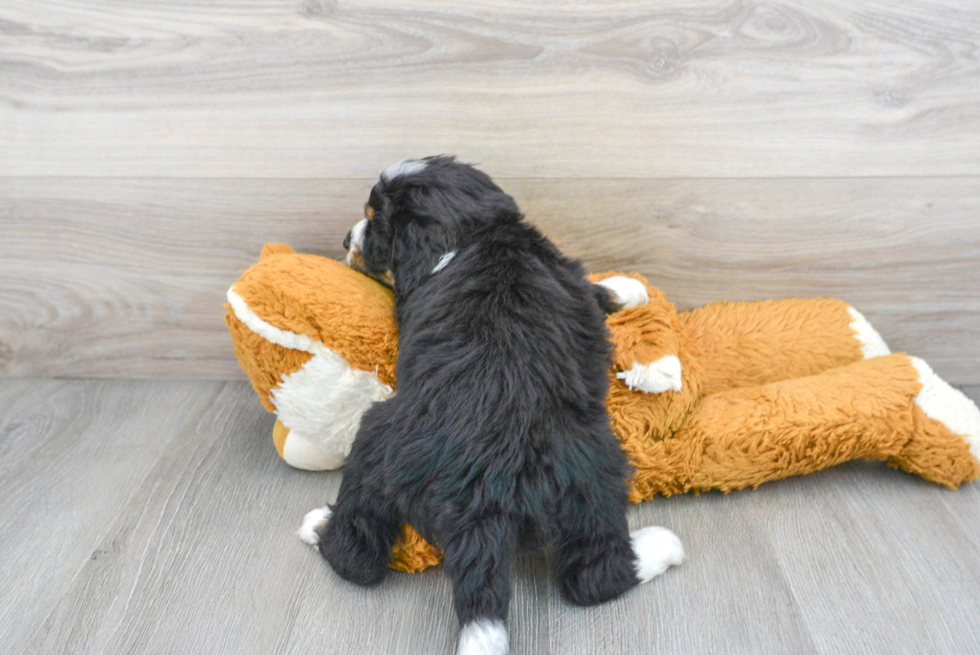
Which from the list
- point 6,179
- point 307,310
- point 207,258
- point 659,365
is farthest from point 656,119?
point 6,179

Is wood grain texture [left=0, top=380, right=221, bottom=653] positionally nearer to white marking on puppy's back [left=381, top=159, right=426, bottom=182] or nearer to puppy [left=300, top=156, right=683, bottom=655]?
puppy [left=300, top=156, right=683, bottom=655]

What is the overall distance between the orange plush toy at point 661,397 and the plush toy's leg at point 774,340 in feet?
0.20

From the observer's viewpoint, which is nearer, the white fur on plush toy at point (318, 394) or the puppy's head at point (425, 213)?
the puppy's head at point (425, 213)

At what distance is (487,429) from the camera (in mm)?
936

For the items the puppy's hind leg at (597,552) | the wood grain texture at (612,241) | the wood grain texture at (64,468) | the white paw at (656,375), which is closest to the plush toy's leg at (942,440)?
the wood grain texture at (612,241)

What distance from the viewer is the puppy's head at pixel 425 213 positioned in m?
1.08

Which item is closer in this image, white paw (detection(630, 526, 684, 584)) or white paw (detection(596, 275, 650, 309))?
white paw (detection(630, 526, 684, 584))

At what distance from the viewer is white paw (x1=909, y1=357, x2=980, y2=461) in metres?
1.24

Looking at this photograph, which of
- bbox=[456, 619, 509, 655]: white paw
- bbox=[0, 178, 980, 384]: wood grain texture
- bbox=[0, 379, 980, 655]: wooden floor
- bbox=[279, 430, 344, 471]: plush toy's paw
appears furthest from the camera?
bbox=[0, 178, 980, 384]: wood grain texture

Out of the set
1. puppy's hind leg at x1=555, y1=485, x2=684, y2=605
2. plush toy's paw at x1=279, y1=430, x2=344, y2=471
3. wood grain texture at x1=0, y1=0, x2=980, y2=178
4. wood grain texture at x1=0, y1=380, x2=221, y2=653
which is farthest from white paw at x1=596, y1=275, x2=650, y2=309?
wood grain texture at x1=0, y1=380, x2=221, y2=653

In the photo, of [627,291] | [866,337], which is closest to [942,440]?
[866,337]

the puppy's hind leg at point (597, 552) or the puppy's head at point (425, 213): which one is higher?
the puppy's head at point (425, 213)

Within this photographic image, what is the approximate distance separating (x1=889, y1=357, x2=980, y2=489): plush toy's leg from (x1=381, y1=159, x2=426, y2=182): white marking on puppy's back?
0.96 metres

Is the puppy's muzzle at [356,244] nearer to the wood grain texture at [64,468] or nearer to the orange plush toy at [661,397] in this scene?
the orange plush toy at [661,397]
